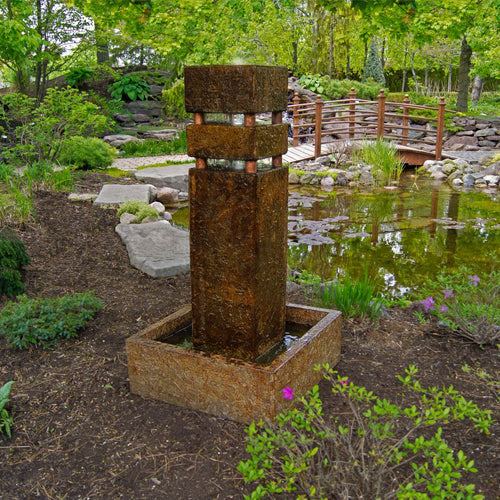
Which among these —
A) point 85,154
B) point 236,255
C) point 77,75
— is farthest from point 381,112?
point 236,255

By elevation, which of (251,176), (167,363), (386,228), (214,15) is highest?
(214,15)

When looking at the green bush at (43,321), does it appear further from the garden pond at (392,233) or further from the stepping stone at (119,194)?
the stepping stone at (119,194)

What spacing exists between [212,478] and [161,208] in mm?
5904

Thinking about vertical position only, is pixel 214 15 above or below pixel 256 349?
above

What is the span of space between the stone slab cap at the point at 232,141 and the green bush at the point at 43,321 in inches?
56.3

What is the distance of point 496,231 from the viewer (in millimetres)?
7625

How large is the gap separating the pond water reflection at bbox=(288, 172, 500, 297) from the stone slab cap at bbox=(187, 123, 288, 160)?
2178 mm

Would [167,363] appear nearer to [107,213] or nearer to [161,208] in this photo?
[107,213]

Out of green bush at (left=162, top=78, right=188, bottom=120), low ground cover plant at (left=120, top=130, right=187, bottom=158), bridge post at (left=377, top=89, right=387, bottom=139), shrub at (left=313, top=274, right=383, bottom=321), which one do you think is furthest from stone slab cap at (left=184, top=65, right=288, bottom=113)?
green bush at (left=162, top=78, right=188, bottom=120)

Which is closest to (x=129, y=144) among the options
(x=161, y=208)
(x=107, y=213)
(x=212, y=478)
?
(x=161, y=208)

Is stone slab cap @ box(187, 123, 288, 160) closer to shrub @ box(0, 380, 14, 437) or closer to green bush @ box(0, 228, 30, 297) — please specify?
shrub @ box(0, 380, 14, 437)

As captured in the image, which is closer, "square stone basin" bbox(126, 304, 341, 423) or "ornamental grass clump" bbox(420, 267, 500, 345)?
"square stone basin" bbox(126, 304, 341, 423)

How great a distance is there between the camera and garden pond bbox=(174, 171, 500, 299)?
5.98 m

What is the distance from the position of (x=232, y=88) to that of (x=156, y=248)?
287 centimetres
